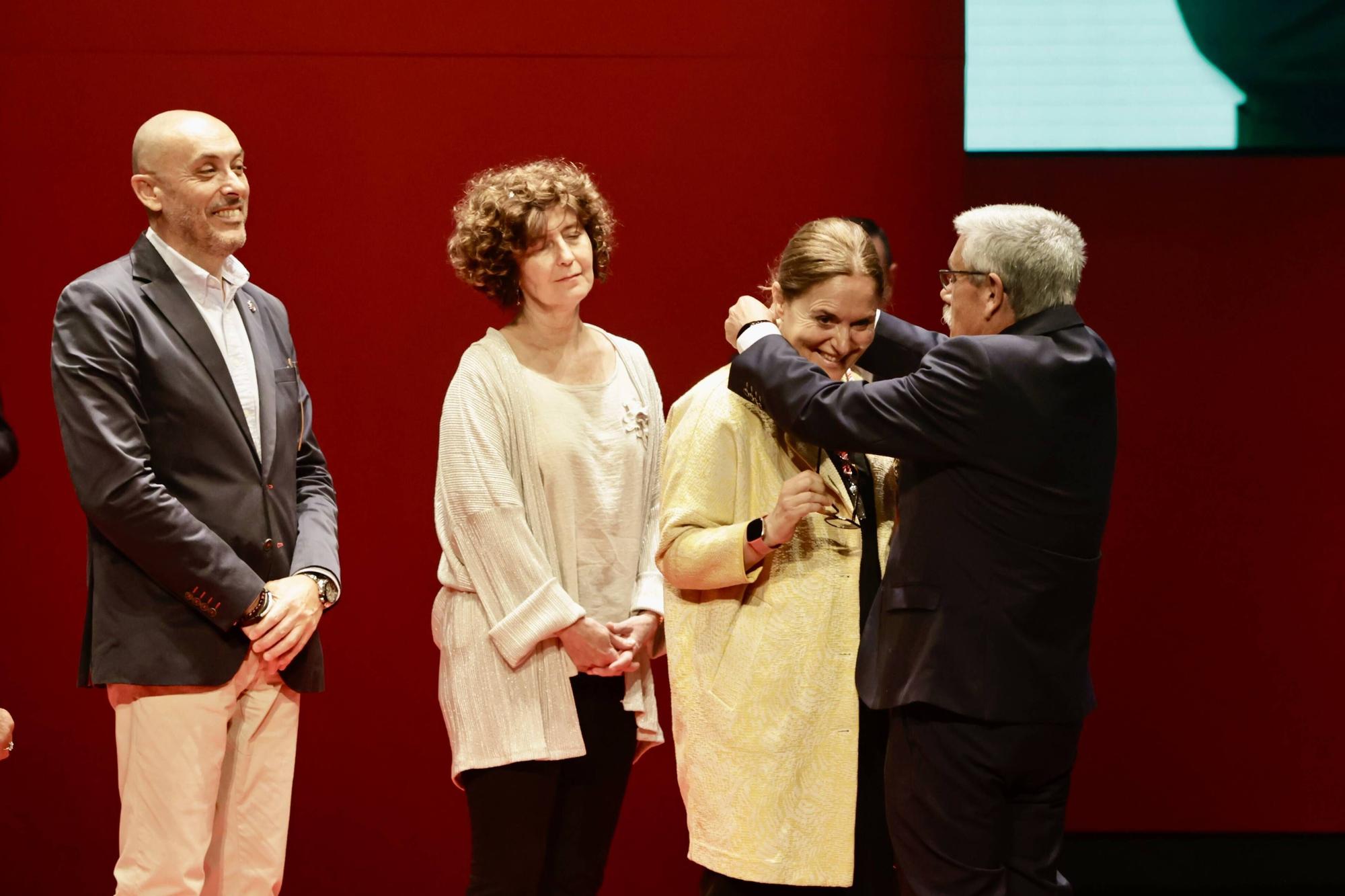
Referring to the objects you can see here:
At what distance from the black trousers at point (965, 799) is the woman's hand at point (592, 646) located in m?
0.52

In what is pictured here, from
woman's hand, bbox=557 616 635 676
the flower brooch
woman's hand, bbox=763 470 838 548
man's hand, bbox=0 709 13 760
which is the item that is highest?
the flower brooch

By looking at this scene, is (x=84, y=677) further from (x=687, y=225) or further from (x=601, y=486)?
(x=687, y=225)

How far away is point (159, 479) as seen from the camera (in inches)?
84.9

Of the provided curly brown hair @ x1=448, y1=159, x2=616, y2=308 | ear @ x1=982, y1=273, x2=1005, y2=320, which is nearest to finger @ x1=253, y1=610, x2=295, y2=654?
curly brown hair @ x1=448, y1=159, x2=616, y2=308

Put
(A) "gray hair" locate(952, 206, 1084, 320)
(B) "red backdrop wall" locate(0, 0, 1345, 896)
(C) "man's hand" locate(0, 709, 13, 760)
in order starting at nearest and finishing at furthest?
(C) "man's hand" locate(0, 709, 13, 760)
(A) "gray hair" locate(952, 206, 1084, 320)
(B) "red backdrop wall" locate(0, 0, 1345, 896)

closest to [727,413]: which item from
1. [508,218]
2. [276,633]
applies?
[508,218]

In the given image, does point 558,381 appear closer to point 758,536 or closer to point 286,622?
point 758,536

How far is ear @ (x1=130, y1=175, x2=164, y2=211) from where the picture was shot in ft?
7.36

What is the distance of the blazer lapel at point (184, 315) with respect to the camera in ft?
7.13

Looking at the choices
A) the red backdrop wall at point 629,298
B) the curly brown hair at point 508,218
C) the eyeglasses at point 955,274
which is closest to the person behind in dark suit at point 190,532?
the curly brown hair at point 508,218

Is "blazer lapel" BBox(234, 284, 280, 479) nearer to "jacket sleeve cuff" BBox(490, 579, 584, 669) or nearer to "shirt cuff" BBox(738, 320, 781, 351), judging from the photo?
"jacket sleeve cuff" BBox(490, 579, 584, 669)

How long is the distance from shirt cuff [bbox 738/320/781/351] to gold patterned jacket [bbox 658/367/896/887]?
9 cm

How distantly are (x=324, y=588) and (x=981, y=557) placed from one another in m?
1.18

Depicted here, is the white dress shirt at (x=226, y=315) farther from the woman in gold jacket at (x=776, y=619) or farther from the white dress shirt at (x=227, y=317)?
the woman in gold jacket at (x=776, y=619)
